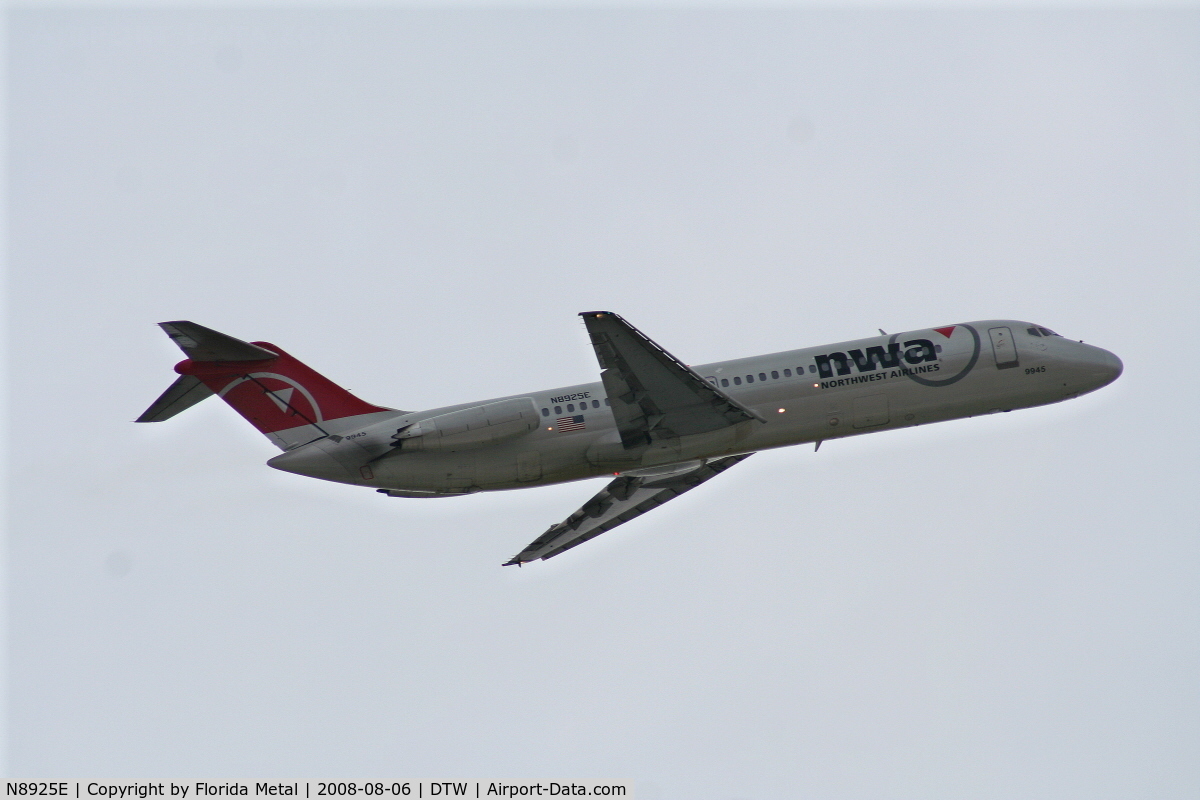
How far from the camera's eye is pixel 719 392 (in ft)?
109

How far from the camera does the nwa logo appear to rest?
35.2 metres

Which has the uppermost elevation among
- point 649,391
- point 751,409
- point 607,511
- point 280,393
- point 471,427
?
point 280,393

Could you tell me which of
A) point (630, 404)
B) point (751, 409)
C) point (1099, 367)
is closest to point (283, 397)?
point (630, 404)

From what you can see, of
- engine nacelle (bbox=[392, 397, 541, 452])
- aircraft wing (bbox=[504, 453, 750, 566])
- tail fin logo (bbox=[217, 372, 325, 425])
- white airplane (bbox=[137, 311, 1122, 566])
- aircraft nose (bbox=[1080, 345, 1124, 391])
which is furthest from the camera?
aircraft wing (bbox=[504, 453, 750, 566])

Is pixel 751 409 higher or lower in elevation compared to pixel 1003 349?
lower

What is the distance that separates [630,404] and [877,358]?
7152 millimetres

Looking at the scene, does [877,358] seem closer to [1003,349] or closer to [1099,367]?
[1003,349]

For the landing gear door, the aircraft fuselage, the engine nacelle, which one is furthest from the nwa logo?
the engine nacelle

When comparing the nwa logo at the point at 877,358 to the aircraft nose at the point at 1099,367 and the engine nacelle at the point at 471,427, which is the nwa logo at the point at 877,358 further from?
the engine nacelle at the point at 471,427

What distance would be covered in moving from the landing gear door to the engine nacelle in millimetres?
13084

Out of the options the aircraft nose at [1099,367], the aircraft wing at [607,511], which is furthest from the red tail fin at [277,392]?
the aircraft nose at [1099,367]

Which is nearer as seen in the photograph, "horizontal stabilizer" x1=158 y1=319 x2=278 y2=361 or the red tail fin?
"horizontal stabilizer" x1=158 y1=319 x2=278 y2=361

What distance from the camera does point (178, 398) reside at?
3359 cm

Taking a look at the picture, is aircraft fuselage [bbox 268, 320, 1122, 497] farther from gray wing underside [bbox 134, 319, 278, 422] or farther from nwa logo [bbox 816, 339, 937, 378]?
gray wing underside [bbox 134, 319, 278, 422]
